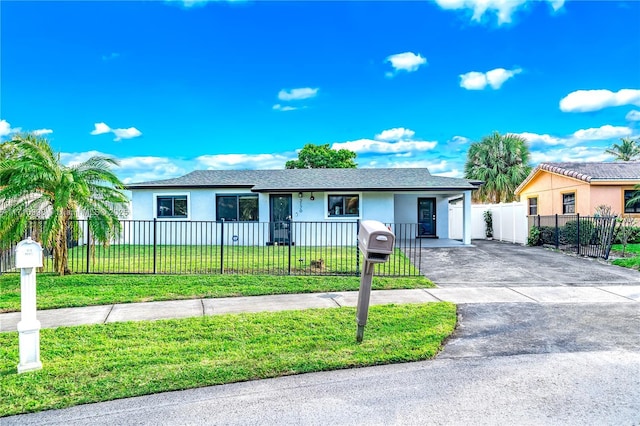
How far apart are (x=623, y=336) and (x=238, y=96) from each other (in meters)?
19.9

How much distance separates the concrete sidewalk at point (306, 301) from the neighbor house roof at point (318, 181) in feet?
26.0

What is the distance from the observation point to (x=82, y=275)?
28.1 feet

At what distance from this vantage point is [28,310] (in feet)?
12.6

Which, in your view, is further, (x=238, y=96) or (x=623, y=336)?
(x=238, y=96)

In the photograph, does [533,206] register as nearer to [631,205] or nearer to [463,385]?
[631,205]

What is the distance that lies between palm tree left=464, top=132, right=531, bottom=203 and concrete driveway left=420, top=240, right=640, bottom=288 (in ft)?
45.9

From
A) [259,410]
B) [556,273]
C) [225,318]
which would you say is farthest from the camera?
[556,273]

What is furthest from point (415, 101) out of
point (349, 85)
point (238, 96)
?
point (238, 96)

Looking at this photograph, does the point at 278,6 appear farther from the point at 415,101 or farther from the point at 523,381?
the point at 523,381

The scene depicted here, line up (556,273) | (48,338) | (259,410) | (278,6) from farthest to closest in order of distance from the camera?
(278,6), (556,273), (48,338), (259,410)

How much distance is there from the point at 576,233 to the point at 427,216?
21.0ft

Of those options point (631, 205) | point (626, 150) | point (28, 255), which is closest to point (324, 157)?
point (626, 150)

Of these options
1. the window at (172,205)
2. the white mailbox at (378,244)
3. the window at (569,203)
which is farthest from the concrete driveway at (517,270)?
the window at (172,205)

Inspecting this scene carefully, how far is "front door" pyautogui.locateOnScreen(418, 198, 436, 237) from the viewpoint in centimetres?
1920
